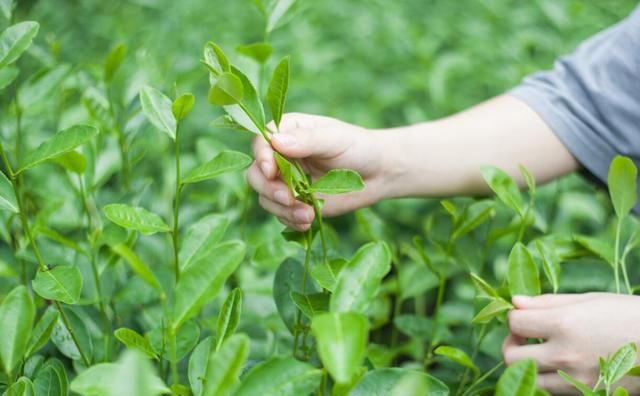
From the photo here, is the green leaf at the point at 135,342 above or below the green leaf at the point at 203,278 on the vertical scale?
below

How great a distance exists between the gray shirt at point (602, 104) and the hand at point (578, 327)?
39cm

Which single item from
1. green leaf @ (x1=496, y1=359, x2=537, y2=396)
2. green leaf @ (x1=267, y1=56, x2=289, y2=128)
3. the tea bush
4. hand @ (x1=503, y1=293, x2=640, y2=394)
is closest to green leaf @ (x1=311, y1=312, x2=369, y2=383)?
the tea bush

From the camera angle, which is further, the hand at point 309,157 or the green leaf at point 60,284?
the hand at point 309,157

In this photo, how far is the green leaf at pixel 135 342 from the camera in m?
0.64

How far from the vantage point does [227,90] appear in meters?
0.61

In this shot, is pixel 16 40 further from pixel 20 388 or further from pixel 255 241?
pixel 255 241

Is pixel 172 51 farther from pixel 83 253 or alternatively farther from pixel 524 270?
pixel 524 270

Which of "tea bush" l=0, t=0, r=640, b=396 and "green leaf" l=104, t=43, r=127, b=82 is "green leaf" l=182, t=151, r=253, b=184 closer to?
"tea bush" l=0, t=0, r=640, b=396

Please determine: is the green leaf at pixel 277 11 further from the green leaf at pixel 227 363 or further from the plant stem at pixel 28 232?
the green leaf at pixel 227 363

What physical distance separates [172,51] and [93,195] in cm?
116

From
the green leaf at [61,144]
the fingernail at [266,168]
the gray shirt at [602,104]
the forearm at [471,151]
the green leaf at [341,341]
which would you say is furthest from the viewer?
the gray shirt at [602,104]

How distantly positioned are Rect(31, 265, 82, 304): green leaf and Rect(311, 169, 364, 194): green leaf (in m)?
0.24

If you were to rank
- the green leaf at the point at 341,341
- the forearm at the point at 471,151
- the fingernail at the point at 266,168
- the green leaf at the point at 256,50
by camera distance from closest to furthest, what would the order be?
the green leaf at the point at 341,341, the fingernail at the point at 266,168, the green leaf at the point at 256,50, the forearm at the point at 471,151

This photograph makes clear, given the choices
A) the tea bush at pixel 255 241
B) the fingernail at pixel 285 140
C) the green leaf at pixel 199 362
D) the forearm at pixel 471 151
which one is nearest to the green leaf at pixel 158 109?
the tea bush at pixel 255 241
